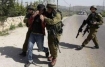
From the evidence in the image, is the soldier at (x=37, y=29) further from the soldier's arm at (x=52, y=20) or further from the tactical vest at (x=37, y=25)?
the soldier's arm at (x=52, y=20)

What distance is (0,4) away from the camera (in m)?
14.7

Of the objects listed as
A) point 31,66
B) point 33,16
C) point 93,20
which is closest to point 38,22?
point 33,16

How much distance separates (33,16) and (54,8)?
59 cm

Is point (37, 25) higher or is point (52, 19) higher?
point (52, 19)

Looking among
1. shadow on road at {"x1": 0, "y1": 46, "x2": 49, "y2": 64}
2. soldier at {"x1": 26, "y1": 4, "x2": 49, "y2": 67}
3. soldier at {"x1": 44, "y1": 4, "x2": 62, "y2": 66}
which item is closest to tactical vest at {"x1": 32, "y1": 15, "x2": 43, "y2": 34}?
soldier at {"x1": 26, "y1": 4, "x2": 49, "y2": 67}

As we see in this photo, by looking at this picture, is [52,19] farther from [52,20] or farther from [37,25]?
[37,25]

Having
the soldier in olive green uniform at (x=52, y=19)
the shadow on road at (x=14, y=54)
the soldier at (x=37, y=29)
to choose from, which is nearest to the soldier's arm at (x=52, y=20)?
the soldier in olive green uniform at (x=52, y=19)

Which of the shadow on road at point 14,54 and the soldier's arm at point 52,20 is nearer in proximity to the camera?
the soldier's arm at point 52,20

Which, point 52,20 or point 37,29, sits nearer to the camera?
point 52,20

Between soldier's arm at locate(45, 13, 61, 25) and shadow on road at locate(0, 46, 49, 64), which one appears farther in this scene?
shadow on road at locate(0, 46, 49, 64)

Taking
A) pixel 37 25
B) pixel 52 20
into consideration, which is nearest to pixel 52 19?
pixel 52 20

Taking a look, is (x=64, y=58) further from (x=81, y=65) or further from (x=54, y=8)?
(x=54, y=8)

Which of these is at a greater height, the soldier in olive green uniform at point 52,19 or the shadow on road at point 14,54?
the soldier in olive green uniform at point 52,19

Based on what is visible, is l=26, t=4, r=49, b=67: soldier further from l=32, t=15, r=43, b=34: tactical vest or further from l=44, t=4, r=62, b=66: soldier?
l=44, t=4, r=62, b=66: soldier
